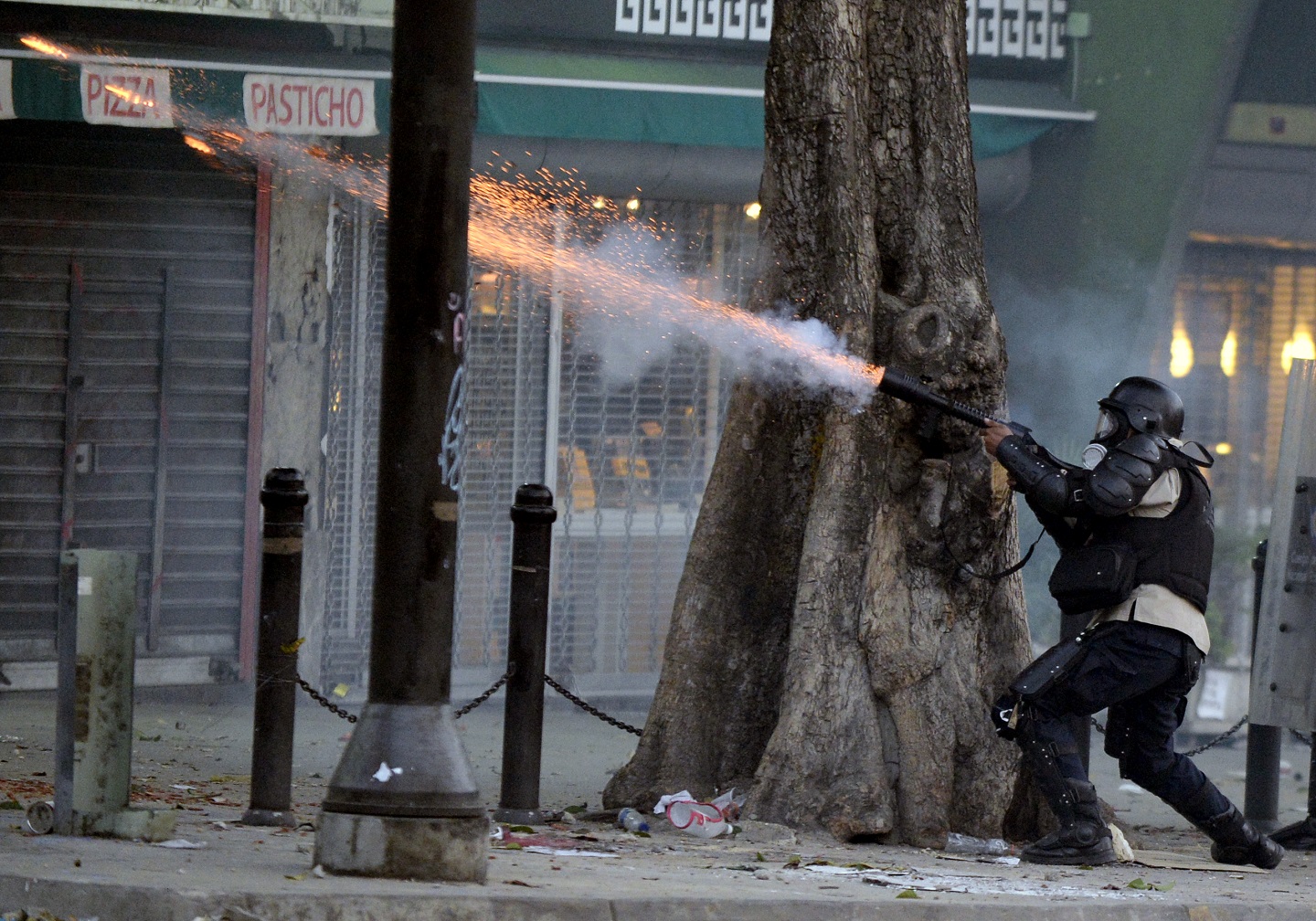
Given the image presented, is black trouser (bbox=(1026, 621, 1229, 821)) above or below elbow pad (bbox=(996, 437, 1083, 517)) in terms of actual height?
below

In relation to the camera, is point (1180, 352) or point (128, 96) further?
point (1180, 352)

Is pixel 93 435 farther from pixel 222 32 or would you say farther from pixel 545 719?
pixel 545 719

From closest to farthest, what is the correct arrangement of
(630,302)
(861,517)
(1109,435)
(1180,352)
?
1. (1109,435)
2. (861,517)
3. (630,302)
4. (1180,352)

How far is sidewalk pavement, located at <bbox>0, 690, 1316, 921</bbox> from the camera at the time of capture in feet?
13.5

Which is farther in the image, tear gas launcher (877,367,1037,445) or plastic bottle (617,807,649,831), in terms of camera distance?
plastic bottle (617,807,649,831)

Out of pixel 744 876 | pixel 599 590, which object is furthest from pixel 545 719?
pixel 744 876

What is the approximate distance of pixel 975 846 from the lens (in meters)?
5.85

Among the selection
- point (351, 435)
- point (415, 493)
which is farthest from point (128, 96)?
point (415, 493)

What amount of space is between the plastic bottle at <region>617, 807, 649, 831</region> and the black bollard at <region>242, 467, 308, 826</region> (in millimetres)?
1112

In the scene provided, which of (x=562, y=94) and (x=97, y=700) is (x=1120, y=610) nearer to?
(x=97, y=700)

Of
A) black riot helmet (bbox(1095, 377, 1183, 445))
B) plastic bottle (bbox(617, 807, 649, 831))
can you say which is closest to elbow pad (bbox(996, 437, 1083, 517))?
black riot helmet (bbox(1095, 377, 1183, 445))

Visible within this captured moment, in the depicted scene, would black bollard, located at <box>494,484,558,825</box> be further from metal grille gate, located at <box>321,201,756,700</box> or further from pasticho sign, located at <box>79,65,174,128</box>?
pasticho sign, located at <box>79,65,174,128</box>

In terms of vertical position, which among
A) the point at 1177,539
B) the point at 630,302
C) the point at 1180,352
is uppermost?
the point at 630,302

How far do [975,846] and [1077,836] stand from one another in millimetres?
407
